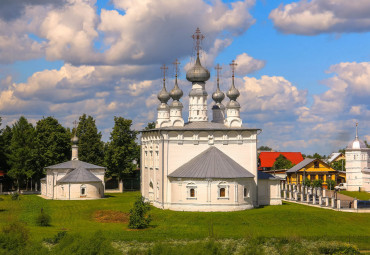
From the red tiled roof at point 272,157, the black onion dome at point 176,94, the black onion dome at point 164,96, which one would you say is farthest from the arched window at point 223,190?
the red tiled roof at point 272,157

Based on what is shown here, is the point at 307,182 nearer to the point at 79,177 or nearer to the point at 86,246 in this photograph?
the point at 79,177

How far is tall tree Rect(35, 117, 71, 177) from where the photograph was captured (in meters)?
70.8

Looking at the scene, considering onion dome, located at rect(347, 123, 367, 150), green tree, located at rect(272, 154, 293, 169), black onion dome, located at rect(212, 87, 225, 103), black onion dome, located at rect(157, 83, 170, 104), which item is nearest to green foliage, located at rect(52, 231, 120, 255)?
black onion dome, located at rect(157, 83, 170, 104)

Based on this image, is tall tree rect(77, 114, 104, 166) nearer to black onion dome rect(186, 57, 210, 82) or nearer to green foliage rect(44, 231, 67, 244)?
black onion dome rect(186, 57, 210, 82)

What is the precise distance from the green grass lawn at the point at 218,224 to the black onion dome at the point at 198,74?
42.7ft

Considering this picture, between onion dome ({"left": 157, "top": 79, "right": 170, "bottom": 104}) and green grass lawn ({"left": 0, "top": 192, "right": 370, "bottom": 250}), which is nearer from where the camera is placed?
green grass lawn ({"left": 0, "top": 192, "right": 370, "bottom": 250})

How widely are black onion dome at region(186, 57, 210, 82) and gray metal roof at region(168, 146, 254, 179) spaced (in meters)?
7.40

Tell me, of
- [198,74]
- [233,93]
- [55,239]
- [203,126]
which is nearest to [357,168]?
[233,93]

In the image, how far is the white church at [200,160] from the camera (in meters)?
45.5

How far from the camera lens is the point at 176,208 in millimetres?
46594

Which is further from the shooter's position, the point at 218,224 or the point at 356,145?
the point at 356,145

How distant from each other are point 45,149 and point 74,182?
13348 mm

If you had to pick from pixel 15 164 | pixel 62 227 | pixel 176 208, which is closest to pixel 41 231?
pixel 62 227

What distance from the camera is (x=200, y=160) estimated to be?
47562 millimetres
